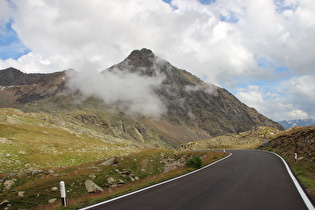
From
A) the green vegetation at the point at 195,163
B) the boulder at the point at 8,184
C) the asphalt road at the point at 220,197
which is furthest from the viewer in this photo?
the green vegetation at the point at 195,163

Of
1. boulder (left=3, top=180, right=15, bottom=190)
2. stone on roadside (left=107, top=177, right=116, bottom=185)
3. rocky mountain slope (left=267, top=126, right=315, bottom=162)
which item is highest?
boulder (left=3, top=180, right=15, bottom=190)

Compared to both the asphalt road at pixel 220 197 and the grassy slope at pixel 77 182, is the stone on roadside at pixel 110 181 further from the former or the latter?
the asphalt road at pixel 220 197

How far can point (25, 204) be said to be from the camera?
1598cm

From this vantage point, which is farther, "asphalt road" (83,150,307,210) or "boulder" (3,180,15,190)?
"boulder" (3,180,15,190)

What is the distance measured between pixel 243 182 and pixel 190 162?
1180cm

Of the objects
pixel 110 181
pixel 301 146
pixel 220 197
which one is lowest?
pixel 301 146

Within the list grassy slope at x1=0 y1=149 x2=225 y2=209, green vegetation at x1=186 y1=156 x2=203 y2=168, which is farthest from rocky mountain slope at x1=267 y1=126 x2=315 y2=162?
grassy slope at x1=0 y1=149 x2=225 y2=209

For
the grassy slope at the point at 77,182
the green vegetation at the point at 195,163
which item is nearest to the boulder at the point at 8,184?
the grassy slope at the point at 77,182

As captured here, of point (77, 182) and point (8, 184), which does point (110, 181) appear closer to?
point (77, 182)

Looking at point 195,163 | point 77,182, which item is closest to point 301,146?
point 195,163

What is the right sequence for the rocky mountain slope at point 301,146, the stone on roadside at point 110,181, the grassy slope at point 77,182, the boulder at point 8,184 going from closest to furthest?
the grassy slope at point 77,182 → the boulder at point 8,184 → the stone on roadside at point 110,181 → the rocky mountain slope at point 301,146

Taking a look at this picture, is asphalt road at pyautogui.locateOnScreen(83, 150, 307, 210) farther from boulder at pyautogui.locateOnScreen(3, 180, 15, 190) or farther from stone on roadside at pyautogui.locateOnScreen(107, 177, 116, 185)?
boulder at pyautogui.locateOnScreen(3, 180, 15, 190)

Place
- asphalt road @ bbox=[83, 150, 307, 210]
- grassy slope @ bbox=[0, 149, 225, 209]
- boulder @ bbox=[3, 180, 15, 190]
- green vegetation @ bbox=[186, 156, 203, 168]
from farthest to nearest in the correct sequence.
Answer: green vegetation @ bbox=[186, 156, 203, 168], boulder @ bbox=[3, 180, 15, 190], grassy slope @ bbox=[0, 149, 225, 209], asphalt road @ bbox=[83, 150, 307, 210]

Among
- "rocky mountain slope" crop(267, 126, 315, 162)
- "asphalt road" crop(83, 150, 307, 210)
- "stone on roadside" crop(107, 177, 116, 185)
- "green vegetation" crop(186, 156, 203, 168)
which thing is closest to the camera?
"asphalt road" crop(83, 150, 307, 210)
